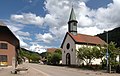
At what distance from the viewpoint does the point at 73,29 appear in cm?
6744

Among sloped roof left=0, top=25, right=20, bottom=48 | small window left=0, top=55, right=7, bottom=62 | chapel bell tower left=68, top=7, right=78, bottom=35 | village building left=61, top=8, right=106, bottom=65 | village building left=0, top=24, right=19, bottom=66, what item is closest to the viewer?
sloped roof left=0, top=25, right=20, bottom=48

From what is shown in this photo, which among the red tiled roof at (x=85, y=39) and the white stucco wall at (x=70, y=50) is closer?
the white stucco wall at (x=70, y=50)

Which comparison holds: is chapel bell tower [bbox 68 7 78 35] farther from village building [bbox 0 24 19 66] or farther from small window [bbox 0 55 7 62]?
small window [bbox 0 55 7 62]

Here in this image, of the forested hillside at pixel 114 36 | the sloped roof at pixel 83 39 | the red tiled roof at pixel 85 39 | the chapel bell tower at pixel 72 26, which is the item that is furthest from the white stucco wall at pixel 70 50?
the forested hillside at pixel 114 36

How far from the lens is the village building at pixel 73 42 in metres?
63.9

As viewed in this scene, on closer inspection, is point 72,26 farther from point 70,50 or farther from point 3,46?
point 3,46

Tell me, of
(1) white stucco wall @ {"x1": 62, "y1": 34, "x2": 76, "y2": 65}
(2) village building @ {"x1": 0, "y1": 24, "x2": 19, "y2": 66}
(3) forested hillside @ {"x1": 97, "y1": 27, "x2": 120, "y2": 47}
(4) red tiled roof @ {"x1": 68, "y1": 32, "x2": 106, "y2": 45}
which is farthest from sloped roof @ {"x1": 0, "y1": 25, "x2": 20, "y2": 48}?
(3) forested hillside @ {"x1": 97, "y1": 27, "x2": 120, "y2": 47}

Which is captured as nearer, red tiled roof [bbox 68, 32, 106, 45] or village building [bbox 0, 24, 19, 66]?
village building [bbox 0, 24, 19, 66]

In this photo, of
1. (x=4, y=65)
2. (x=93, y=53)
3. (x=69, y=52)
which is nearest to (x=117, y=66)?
(x=93, y=53)

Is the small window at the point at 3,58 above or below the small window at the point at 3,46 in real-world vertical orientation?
below

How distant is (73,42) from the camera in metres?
64.8

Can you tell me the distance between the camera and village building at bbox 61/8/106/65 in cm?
6394

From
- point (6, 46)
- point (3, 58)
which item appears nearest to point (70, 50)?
point (6, 46)

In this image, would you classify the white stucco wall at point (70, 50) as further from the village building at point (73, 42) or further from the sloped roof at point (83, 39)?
the sloped roof at point (83, 39)
